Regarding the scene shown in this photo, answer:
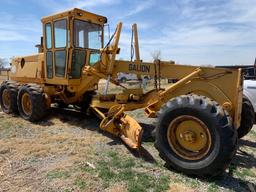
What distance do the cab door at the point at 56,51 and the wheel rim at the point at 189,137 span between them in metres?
4.43

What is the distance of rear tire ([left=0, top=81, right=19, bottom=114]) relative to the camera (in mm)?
10375

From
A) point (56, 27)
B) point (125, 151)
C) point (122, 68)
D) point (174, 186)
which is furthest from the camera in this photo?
point (56, 27)

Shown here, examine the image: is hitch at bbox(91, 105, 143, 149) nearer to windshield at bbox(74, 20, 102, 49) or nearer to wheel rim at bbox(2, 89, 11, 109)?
windshield at bbox(74, 20, 102, 49)

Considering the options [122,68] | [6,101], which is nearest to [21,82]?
[6,101]

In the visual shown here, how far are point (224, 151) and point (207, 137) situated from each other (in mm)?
413

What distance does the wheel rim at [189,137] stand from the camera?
5.23 metres

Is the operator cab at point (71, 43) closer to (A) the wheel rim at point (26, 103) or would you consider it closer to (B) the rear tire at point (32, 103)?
(B) the rear tire at point (32, 103)

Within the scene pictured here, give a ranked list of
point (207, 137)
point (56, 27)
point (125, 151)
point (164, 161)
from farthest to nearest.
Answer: point (56, 27), point (125, 151), point (164, 161), point (207, 137)

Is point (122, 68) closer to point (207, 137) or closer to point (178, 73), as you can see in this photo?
point (178, 73)

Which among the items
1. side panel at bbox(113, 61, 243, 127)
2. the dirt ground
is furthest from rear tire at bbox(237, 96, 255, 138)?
side panel at bbox(113, 61, 243, 127)

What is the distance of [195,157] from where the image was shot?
17.4 feet

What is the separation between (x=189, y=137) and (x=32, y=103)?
17.4 feet

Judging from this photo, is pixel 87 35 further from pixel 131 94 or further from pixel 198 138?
pixel 198 138

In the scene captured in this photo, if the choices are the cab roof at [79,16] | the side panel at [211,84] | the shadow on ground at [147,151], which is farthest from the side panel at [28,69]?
the side panel at [211,84]
